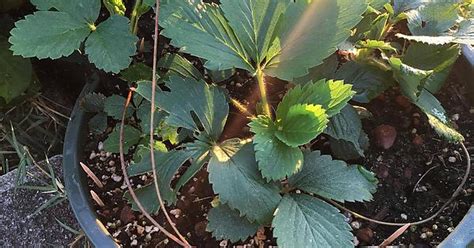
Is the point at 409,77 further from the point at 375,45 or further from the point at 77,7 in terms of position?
the point at 77,7

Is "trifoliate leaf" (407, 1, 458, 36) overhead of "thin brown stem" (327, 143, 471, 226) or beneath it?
overhead

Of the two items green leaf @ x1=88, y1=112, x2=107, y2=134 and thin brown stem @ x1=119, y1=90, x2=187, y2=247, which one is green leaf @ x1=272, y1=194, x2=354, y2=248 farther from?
green leaf @ x1=88, y1=112, x2=107, y2=134

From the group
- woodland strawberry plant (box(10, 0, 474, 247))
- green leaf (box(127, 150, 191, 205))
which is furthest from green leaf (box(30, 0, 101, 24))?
green leaf (box(127, 150, 191, 205))

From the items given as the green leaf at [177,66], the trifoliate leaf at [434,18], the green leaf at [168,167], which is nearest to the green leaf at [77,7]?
the green leaf at [177,66]

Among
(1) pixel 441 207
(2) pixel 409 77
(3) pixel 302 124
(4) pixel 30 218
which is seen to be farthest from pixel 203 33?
(4) pixel 30 218

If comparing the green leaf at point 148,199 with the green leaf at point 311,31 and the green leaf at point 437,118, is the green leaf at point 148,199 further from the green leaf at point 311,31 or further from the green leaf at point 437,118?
the green leaf at point 437,118
